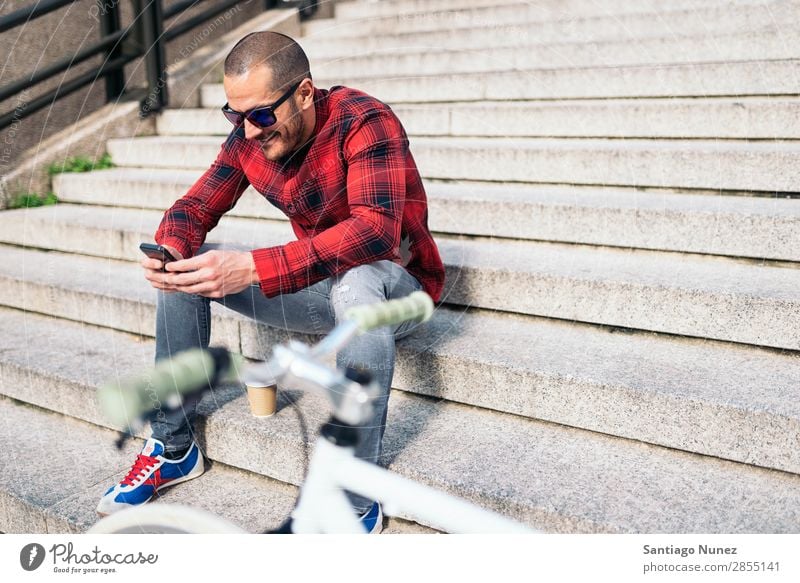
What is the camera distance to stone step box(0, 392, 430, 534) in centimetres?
217

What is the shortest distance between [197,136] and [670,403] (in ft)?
11.9

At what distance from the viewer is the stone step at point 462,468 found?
1.80 meters

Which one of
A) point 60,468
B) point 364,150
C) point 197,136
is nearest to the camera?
point 364,150

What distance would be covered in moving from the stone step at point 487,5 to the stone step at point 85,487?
3.48m

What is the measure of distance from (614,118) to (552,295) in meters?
1.30

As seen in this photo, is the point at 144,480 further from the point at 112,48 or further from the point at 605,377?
the point at 112,48

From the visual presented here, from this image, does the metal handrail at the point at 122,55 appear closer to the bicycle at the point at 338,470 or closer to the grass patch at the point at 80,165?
the grass patch at the point at 80,165

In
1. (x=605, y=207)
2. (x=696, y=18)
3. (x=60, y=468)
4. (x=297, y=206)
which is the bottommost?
(x=60, y=468)

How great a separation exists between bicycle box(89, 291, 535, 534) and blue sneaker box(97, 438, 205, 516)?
35 cm

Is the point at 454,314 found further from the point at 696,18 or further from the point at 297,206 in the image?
the point at 696,18

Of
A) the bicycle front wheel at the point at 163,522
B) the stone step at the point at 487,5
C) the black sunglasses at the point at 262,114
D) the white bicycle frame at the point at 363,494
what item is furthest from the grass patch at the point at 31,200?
the white bicycle frame at the point at 363,494

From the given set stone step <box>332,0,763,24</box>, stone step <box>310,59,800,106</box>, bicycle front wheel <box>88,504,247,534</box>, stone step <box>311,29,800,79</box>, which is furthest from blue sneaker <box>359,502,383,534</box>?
stone step <box>332,0,763,24</box>

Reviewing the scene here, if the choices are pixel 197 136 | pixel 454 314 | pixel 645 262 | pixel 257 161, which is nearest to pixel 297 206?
pixel 257 161

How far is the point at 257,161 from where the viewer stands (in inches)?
88.8
